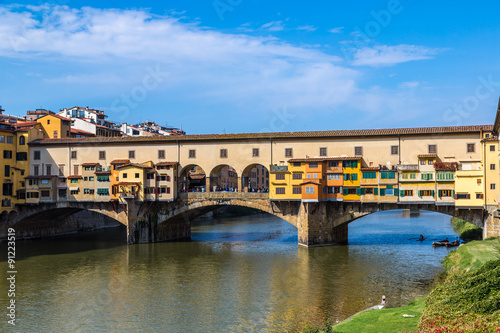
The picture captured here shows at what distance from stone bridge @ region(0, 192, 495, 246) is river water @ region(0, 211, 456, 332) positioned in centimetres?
233

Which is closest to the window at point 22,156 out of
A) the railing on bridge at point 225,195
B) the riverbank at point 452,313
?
the railing on bridge at point 225,195

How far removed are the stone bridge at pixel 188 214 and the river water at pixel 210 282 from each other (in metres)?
2.33

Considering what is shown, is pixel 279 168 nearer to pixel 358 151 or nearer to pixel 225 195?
pixel 225 195

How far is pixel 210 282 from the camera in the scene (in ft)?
120

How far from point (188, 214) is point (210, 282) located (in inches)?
935

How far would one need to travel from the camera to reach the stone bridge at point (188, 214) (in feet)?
165

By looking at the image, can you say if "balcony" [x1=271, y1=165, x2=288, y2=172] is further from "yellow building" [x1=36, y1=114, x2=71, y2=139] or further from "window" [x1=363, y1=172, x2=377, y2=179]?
"yellow building" [x1=36, y1=114, x2=71, y2=139]

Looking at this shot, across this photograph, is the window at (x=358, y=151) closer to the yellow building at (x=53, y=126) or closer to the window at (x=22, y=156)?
the yellow building at (x=53, y=126)

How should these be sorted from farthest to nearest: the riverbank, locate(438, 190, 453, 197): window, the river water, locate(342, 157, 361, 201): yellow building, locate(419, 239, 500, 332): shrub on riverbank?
1. locate(342, 157, 361, 201): yellow building
2. locate(438, 190, 453, 197): window
3. the river water
4. the riverbank
5. locate(419, 239, 500, 332): shrub on riverbank

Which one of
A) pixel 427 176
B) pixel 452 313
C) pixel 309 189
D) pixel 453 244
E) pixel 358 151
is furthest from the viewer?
pixel 358 151

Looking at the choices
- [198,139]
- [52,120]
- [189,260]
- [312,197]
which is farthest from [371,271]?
[52,120]

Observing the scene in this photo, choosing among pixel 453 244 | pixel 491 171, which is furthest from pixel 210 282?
pixel 453 244

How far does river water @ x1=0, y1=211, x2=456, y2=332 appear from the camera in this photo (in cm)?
2741

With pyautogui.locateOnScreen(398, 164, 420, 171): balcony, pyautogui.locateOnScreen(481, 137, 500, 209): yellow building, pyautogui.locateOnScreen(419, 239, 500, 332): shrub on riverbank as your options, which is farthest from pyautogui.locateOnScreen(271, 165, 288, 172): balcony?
pyautogui.locateOnScreen(419, 239, 500, 332): shrub on riverbank
